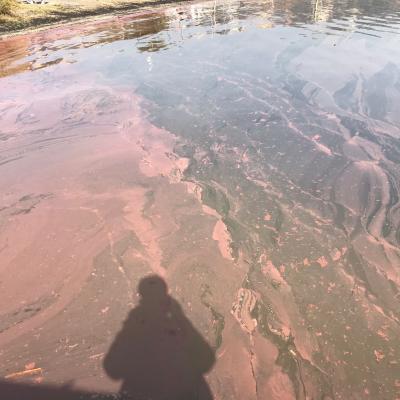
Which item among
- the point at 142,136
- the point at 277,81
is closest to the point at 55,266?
the point at 142,136

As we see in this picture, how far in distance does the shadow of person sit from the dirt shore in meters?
21.8

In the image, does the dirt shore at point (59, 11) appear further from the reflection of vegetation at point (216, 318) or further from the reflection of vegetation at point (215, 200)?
the reflection of vegetation at point (216, 318)

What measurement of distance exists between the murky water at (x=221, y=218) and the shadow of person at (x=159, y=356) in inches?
4.6

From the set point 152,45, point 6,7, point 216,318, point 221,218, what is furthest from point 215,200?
point 6,7

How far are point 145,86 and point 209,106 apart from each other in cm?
278

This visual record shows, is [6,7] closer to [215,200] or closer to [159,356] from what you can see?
[215,200]

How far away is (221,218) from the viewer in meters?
5.21

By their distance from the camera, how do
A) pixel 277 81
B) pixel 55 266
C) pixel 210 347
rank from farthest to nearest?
pixel 277 81
pixel 55 266
pixel 210 347

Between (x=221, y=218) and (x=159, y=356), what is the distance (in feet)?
7.70

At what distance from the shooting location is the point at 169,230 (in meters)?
5.08

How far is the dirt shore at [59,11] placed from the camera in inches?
813

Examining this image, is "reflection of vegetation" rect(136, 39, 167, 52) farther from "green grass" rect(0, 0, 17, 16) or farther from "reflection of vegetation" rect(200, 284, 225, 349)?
"reflection of vegetation" rect(200, 284, 225, 349)

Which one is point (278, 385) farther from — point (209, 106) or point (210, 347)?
point (209, 106)

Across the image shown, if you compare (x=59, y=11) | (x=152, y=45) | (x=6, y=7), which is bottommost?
(x=152, y=45)
